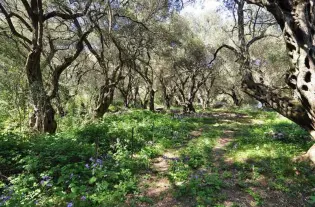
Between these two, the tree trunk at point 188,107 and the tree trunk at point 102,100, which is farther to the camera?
the tree trunk at point 188,107

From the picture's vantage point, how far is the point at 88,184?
5426mm

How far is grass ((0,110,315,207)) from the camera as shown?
493 cm

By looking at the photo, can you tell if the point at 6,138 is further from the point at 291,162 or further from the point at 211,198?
the point at 291,162

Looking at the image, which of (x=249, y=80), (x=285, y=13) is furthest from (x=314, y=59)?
(x=249, y=80)

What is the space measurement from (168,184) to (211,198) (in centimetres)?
122

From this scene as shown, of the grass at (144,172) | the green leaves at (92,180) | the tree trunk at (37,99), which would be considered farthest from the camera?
the tree trunk at (37,99)

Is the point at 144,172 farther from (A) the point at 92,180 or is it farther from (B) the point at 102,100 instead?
(B) the point at 102,100

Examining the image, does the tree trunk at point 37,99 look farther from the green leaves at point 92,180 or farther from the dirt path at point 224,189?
the green leaves at point 92,180

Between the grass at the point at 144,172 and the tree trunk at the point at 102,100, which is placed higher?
the tree trunk at the point at 102,100

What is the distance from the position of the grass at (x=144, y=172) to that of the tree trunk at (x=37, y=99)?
1793mm

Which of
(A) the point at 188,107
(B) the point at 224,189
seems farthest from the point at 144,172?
(A) the point at 188,107

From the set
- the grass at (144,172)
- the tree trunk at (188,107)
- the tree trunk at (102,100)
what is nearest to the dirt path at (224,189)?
the grass at (144,172)

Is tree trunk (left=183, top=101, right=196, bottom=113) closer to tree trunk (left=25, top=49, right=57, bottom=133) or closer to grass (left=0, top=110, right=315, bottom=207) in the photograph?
grass (left=0, top=110, right=315, bottom=207)

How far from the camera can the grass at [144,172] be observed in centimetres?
493
